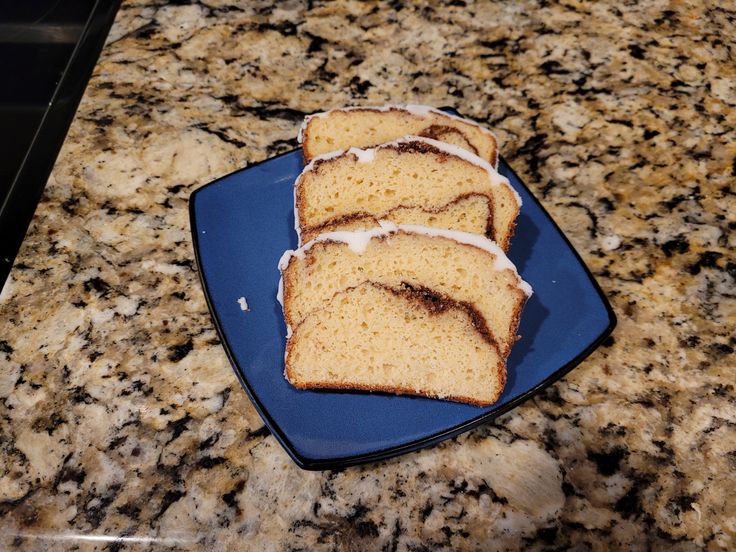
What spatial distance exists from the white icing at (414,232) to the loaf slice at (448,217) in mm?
91

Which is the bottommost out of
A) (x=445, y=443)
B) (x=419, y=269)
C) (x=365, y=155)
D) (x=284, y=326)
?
(x=445, y=443)

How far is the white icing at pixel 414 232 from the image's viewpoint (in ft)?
4.55

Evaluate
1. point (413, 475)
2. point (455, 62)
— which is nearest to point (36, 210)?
point (413, 475)

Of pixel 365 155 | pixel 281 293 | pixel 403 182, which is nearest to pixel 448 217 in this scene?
pixel 403 182

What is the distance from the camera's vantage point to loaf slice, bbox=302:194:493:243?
1499mm

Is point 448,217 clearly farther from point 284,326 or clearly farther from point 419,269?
point 284,326

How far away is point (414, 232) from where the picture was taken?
1.40 meters

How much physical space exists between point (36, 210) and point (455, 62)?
4.59 feet

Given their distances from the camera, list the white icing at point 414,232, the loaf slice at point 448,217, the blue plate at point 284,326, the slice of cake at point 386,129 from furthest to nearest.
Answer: the slice of cake at point 386,129 < the loaf slice at point 448,217 < the white icing at point 414,232 < the blue plate at point 284,326

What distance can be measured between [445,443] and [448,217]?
0.52 meters

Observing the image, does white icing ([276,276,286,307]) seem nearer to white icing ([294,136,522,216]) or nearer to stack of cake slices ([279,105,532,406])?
stack of cake slices ([279,105,532,406])

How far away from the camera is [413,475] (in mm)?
1336

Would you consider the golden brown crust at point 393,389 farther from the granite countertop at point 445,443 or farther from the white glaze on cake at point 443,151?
the white glaze on cake at point 443,151

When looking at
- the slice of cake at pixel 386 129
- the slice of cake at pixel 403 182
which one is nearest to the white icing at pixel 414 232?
the slice of cake at pixel 403 182
